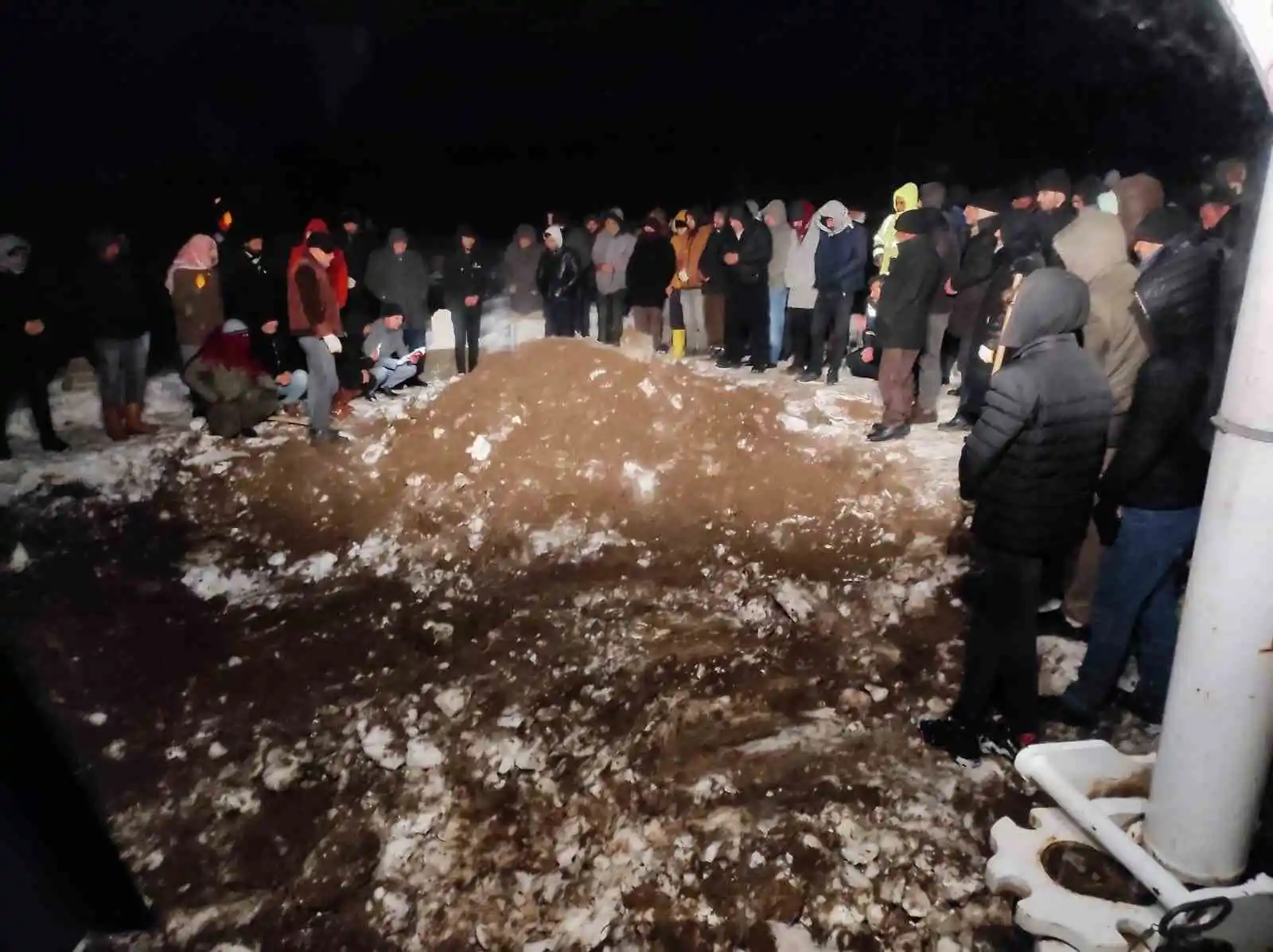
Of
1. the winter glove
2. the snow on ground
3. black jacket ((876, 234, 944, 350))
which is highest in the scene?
black jacket ((876, 234, 944, 350))

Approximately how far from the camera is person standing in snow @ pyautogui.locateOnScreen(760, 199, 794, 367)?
376 inches

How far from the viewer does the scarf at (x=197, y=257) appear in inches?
306

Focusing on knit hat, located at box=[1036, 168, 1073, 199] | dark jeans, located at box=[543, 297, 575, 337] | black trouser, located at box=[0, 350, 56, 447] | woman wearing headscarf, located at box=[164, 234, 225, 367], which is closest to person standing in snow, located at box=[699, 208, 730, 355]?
dark jeans, located at box=[543, 297, 575, 337]

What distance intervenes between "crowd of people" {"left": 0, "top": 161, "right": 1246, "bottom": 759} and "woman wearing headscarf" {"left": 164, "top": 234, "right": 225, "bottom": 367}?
0.02m

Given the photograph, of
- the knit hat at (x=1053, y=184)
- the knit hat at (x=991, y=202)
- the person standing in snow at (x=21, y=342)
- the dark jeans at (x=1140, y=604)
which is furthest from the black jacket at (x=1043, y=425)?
the person standing in snow at (x=21, y=342)

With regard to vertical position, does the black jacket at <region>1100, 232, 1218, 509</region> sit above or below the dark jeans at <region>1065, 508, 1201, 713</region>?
above

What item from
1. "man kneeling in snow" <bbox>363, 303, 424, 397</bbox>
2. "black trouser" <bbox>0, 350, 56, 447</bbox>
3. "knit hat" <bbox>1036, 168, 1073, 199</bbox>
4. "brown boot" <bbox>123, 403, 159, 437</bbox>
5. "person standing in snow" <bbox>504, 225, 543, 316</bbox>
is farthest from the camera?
"person standing in snow" <bbox>504, 225, 543, 316</bbox>

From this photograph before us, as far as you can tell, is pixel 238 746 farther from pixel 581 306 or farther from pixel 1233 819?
pixel 581 306

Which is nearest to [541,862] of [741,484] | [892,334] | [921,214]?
[741,484]

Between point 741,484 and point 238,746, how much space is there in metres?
4.00

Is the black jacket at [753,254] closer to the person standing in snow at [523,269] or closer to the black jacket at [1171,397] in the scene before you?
the person standing in snow at [523,269]

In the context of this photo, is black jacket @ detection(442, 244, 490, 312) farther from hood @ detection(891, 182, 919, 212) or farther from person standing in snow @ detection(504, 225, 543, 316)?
hood @ detection(891, 182, 919, 212)

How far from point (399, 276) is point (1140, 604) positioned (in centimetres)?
814

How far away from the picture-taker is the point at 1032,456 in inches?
125
